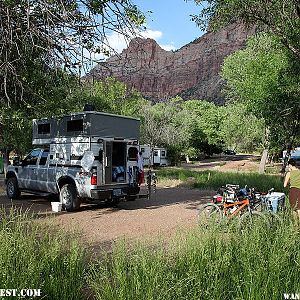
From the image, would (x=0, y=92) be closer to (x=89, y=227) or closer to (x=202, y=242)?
(x=89, y=227)

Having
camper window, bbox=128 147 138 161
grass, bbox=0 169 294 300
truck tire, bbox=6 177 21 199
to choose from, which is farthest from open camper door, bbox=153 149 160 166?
grass, bbox=0 169 294 300

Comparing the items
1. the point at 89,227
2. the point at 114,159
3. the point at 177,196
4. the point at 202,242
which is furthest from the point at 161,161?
the point at 202,242

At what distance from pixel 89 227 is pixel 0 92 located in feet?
11.8

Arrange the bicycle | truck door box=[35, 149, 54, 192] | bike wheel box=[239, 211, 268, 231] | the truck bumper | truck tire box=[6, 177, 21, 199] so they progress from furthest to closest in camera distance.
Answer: truck tire box=[6, 177, 21, 199] → truck door box=[35, 149, 54, 192] → the truck bumper → the bicycle → bike wheel box=[239, 211, 268, 231]

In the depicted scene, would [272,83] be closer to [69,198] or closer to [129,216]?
[129,216]

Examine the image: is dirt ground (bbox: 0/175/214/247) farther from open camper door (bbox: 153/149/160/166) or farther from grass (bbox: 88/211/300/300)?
open camper door (bbox: 153/149/160/166)

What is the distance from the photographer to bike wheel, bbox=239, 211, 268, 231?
550 cm

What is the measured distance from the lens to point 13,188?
14094 millimetres

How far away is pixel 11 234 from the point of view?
4285mm

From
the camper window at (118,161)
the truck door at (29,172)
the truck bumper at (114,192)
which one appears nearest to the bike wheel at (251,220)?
the truck bumper at (114,192)

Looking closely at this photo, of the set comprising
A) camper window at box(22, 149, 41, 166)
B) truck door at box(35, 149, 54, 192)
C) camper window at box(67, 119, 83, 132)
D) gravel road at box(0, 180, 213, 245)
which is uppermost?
camper window at box(67, 119, 83, 132)

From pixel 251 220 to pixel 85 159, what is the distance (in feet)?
19.9

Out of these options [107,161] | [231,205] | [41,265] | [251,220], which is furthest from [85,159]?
[41,265]

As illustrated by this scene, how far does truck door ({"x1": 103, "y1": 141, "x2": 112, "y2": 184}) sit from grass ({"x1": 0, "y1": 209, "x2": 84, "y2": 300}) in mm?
6534
